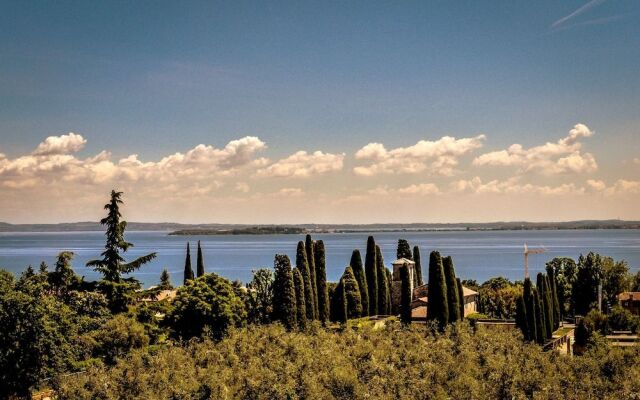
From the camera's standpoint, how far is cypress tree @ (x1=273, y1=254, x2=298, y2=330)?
45.9 metres

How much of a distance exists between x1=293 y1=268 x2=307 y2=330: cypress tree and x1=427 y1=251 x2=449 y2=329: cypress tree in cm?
923

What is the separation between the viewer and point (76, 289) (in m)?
47.7

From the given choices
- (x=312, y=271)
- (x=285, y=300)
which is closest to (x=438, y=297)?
(x=312, y=271)

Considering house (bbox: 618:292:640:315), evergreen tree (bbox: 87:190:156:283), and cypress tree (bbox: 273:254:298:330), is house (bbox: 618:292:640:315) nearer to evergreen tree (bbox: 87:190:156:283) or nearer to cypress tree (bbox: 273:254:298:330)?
cypress tree (bbox: 273:254:298:330)

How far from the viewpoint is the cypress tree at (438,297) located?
47031mm

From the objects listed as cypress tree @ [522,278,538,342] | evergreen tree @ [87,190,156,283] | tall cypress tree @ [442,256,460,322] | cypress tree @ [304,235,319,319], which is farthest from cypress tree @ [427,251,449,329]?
evergreen tree @ [87,190,156,283]

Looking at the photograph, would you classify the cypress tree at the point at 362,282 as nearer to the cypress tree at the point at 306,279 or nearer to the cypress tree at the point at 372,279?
the cypress tree at the point at 372,279

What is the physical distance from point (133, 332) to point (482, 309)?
126ft

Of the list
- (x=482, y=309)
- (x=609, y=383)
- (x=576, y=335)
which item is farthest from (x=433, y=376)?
(x=482, y=309)

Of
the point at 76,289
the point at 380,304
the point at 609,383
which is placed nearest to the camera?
the point at 609,383

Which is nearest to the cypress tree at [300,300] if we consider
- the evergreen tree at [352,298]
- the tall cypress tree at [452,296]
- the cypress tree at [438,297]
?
the evergreen tree at [352,298]

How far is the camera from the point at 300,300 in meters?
47.1

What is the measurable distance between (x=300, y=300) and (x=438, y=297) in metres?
10.2

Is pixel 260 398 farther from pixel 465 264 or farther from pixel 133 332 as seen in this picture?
pixel 465 264
